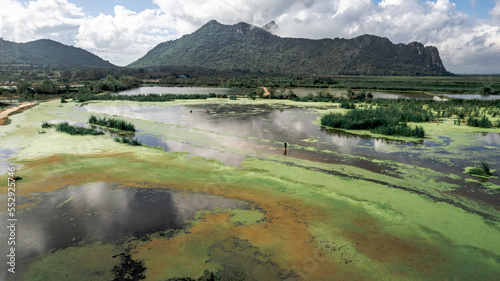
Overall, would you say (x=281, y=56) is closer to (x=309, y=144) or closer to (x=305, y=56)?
(x=305, y=56)

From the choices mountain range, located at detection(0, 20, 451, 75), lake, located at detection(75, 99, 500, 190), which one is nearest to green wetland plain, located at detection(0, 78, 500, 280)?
lake, located at detection(75, 99, 500, 190)

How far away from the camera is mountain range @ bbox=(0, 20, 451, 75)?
14938 centimetres

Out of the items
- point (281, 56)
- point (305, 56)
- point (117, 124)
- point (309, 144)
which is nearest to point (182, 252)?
point (309, 144)

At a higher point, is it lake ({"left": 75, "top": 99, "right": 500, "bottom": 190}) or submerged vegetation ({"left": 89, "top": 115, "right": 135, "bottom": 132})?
submerged vegetation ({"left": 89, "top": 115, "right": 135, "bottom": 132})

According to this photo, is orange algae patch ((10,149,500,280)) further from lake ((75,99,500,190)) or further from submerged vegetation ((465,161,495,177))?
submerged vegetation ((465,161,495,177))

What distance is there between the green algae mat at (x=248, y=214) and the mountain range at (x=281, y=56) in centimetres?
13484

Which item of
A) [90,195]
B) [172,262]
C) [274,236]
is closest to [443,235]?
[274,236]

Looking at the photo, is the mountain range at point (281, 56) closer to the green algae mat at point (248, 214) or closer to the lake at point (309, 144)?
the lake at point (309, 144)

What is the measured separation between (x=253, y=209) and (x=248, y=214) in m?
0.28

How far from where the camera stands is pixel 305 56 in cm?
16100

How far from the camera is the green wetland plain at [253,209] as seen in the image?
446 cm

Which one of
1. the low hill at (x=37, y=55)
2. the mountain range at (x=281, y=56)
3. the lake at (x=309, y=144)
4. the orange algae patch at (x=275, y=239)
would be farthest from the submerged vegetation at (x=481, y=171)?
the low hill at (x=37, y=55)

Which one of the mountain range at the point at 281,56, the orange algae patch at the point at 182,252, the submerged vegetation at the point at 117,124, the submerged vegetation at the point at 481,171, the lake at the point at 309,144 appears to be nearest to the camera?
the orange algae patch at the point at 182,252

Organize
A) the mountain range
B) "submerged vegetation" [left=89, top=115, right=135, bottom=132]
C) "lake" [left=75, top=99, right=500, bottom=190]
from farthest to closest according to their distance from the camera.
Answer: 1. the mountain range
2. "submerged vegetation" [left=89, top=115, right=135, bottom=132]
3. "lake" [left=75, top=99, right=500, bottom=190]
